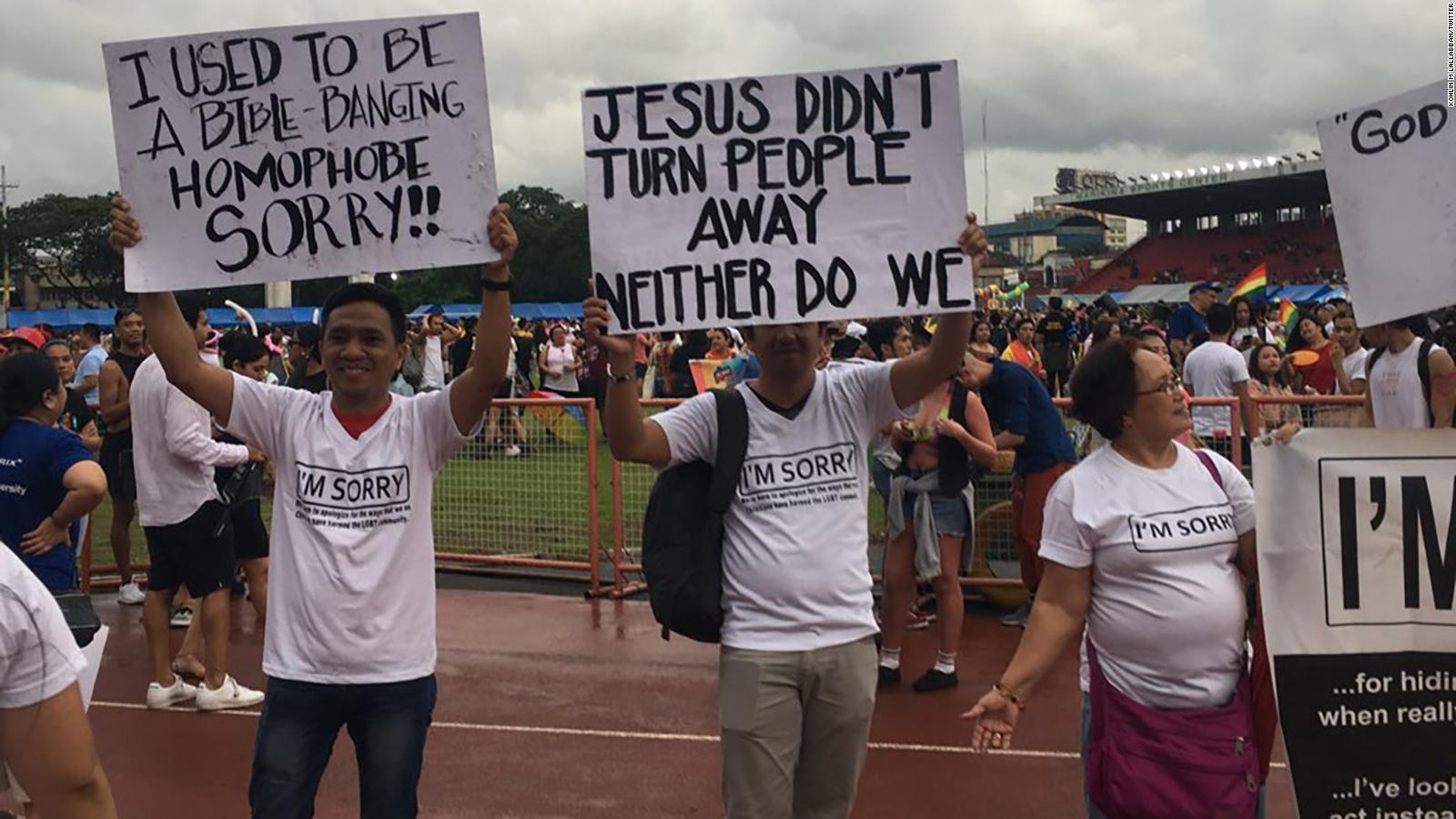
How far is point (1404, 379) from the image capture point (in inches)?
264

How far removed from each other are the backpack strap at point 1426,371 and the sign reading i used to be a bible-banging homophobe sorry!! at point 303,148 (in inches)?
189

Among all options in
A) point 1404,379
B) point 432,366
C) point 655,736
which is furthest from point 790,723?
point 432,366

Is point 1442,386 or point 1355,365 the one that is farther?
point 1355,365

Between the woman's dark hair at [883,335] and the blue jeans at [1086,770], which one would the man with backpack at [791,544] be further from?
the woman's dark hair at [883,335]

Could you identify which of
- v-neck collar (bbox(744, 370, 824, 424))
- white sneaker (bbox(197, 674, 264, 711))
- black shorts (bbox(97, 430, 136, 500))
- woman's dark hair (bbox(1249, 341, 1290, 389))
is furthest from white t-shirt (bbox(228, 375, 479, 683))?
woman's dark hair (bbox(1249, 341, 1290, 389))

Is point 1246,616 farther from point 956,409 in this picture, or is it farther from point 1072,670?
point 1072,670

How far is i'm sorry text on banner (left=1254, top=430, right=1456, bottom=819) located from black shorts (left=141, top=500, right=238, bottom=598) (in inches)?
202

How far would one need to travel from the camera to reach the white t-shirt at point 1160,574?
3.30 meters

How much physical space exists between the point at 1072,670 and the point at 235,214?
5075 mm

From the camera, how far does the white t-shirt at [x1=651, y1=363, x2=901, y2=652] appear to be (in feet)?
11.8

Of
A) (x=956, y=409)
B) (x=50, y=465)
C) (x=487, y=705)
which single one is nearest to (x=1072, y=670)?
(x=956, y=409)

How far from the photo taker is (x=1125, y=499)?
132 inches

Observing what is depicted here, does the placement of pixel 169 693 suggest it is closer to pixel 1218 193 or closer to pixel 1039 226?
pixel 1218 193

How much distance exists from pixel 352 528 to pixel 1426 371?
534 centimetres
